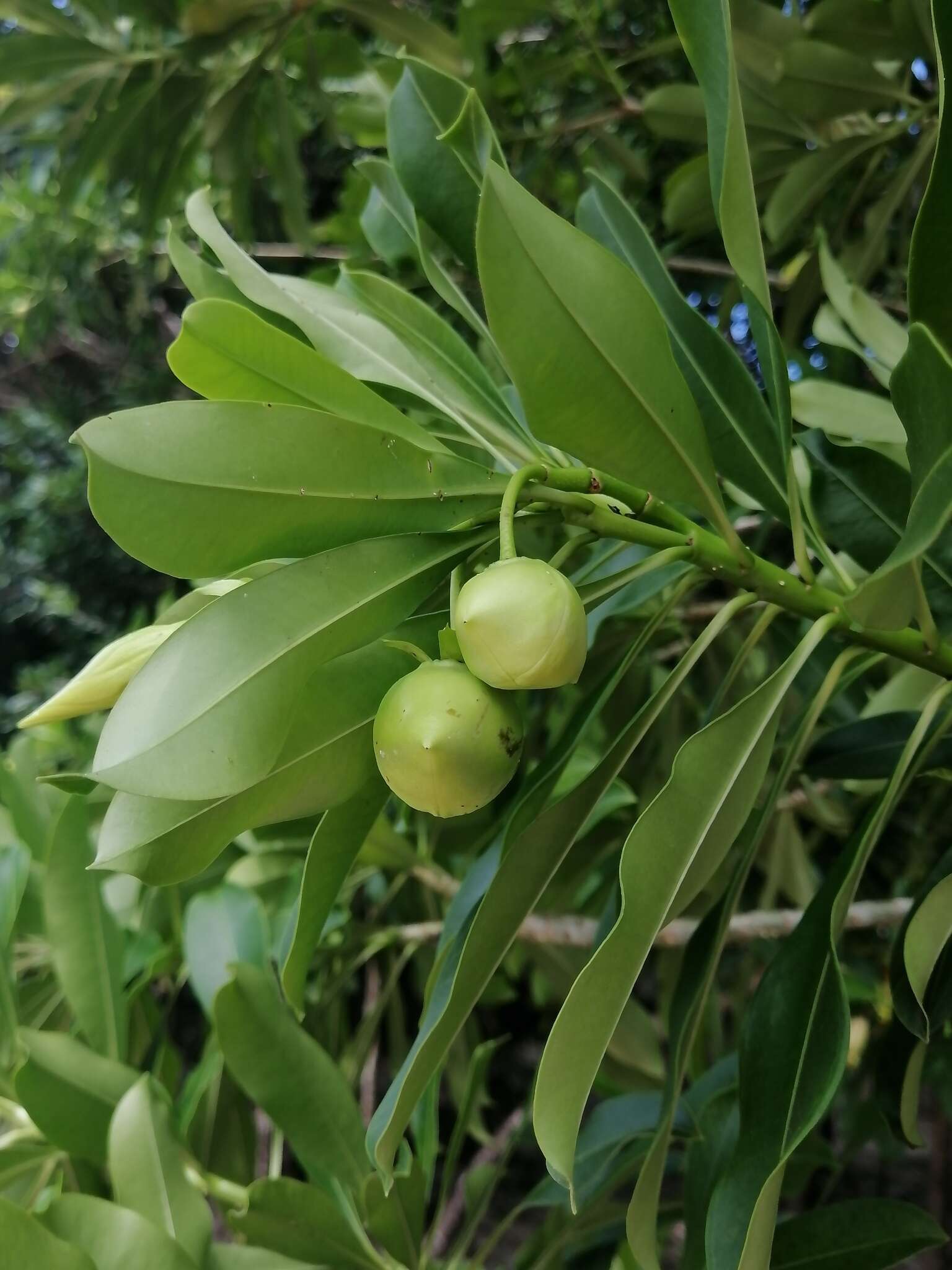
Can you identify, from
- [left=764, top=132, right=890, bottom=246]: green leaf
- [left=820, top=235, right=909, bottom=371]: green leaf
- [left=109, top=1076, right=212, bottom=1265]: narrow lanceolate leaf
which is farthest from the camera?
Answer: [left=764, top=132, right=890, bottom=246]: green leaf

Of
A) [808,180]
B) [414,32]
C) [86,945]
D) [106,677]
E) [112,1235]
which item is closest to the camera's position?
[106,677]

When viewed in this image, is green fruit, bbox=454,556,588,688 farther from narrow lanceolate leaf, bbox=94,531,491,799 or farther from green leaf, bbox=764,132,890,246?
green leaf, bbox=764,132,890,246

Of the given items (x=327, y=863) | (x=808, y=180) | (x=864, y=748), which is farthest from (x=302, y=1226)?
(x=808, y=180)

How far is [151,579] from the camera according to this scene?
123 inches

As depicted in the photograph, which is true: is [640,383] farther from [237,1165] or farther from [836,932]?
[237,1165]

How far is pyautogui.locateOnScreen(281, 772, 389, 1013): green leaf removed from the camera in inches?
21.0

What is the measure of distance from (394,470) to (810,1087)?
0.40 m

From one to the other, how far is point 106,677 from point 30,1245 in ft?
1.11

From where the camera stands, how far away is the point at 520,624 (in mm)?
407

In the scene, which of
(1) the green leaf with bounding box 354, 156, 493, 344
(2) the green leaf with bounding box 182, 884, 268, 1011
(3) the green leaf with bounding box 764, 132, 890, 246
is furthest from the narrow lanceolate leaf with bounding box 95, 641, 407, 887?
(3) the green leaf with bounding box 764, 132, 890, 246

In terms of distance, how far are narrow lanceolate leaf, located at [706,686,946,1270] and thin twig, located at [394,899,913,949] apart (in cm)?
36

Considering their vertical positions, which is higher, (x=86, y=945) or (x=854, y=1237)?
(x=86, y=945)

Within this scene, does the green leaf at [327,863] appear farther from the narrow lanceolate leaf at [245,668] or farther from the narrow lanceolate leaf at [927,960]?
the narrow lanceolate leaf at [927,960]

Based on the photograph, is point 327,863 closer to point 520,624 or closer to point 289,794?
point 289,794
